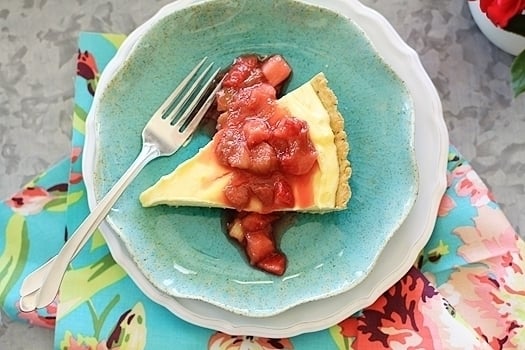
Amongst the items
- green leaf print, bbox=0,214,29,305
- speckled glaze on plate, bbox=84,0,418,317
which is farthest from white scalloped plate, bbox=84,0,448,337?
green leaf print, bbox=0,214,29,305

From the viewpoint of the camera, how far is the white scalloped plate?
122 cm

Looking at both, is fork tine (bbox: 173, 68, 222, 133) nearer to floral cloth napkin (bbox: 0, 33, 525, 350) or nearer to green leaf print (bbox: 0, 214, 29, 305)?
floral cloth napkin (bbox: 0, 33, 525, 350)

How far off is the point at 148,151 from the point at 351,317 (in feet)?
1.16

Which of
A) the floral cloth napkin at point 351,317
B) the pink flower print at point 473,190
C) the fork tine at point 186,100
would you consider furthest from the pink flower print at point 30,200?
the pink flower print at point 473,190

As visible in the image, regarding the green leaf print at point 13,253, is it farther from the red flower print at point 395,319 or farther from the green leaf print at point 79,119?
the red flower print at point 395,319

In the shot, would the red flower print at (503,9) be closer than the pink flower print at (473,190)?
Yes

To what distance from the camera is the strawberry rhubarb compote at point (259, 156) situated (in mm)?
1208

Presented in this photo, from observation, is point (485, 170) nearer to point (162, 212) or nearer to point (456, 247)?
point (456, 247)

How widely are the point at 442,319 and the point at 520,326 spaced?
0.11 m

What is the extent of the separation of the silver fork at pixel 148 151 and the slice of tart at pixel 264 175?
44mm

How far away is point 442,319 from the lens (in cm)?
125

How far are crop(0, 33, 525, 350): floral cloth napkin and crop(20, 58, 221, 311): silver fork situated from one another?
80mm

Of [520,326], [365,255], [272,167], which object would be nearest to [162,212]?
[272,167]

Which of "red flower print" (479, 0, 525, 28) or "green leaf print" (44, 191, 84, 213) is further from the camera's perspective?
"green leaf print" (44, 191, 84, 213)
